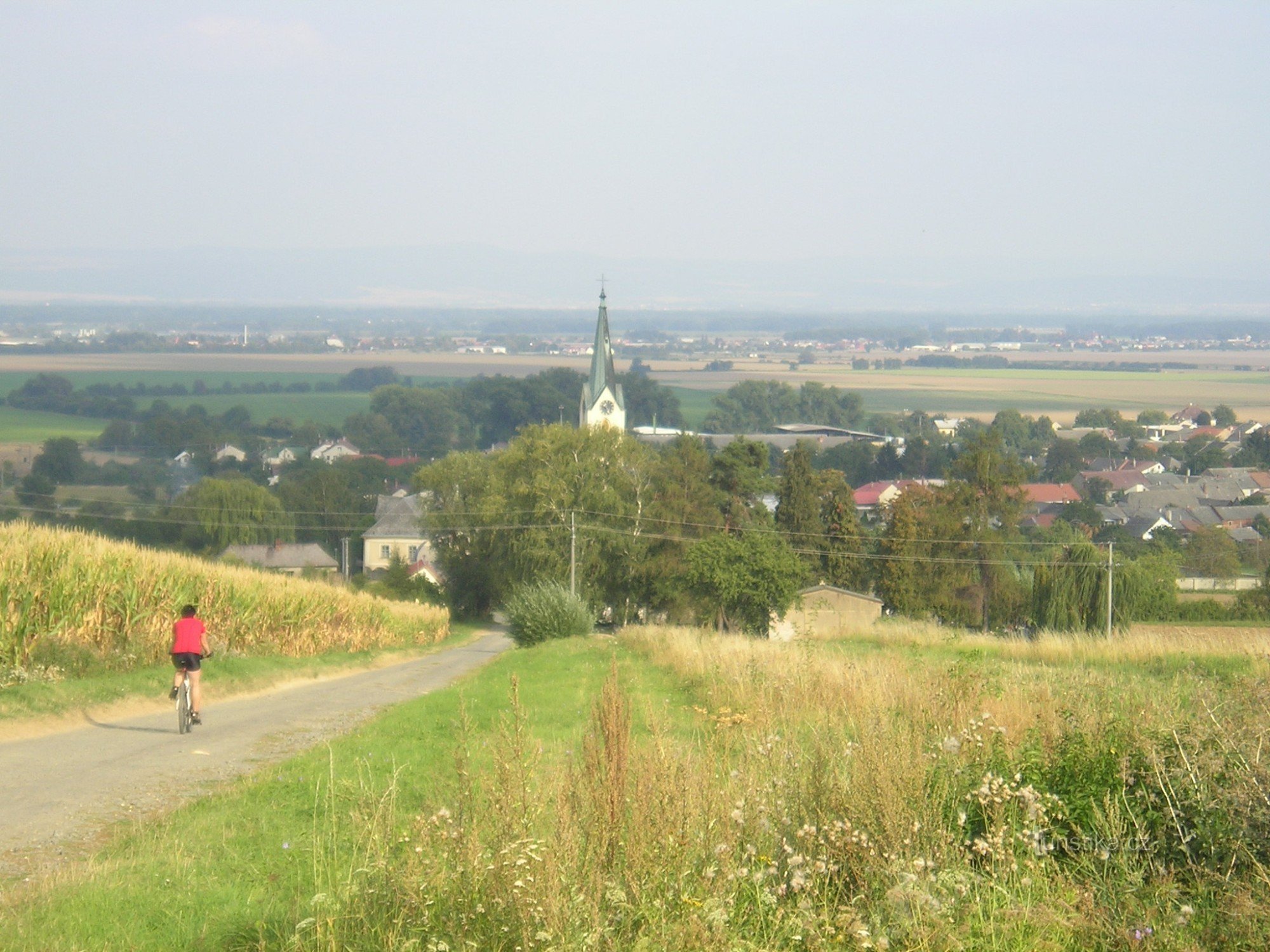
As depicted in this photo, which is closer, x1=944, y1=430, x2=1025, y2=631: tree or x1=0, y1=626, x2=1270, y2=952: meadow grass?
x1=0, y1=626, x2=1270, y2=952: meadow grass

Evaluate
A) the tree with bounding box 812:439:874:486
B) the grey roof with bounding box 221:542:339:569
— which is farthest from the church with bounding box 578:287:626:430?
the grey roof with bounding box 221:542:339:569

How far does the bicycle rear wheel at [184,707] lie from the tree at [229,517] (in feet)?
218

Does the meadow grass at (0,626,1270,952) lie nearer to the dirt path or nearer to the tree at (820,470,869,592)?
the dirt path

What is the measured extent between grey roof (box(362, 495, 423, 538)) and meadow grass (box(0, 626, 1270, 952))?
79.1 m

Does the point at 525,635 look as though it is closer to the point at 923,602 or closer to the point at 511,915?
the point at 511,915

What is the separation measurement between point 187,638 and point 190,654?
0.18 metres

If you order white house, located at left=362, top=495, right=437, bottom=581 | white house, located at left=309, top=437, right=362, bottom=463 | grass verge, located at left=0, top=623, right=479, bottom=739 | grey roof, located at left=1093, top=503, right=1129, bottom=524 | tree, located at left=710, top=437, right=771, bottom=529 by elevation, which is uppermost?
grass verge, located at left=0, top=623, right=479, bottom=739

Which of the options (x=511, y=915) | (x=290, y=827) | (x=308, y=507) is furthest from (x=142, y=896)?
(x=308, y=507)

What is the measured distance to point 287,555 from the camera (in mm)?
78375

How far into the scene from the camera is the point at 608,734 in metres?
5.60

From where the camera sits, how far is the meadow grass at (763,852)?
4812 millimetres

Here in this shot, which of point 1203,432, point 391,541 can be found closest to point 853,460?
point 1203,432

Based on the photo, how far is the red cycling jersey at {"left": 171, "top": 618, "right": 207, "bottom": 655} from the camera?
1316cm

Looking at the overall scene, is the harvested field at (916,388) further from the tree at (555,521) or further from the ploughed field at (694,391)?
the tree at (555,521)
